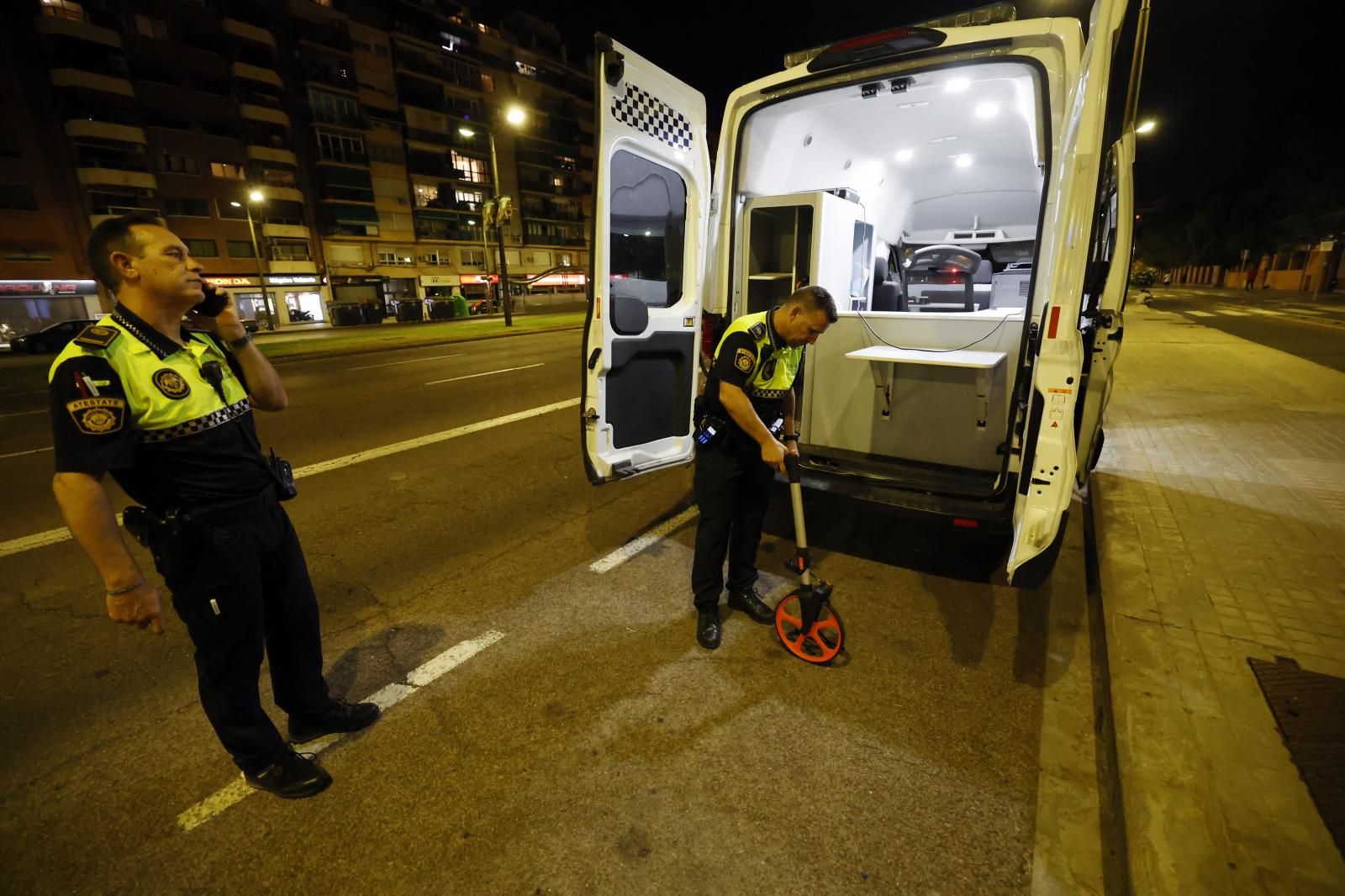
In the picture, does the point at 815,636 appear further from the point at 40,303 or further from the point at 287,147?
the point at 287,147

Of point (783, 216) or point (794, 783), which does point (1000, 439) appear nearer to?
point (783, 216)

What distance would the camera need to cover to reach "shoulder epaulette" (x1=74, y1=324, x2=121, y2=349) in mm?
1646

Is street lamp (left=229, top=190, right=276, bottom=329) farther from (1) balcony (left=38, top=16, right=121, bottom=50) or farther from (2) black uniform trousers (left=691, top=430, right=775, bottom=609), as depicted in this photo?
(2) black uniform trousers (left=691, top=430, right=775, bottom=609)

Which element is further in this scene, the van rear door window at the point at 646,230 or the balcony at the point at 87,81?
the balcony at the point at 87,81

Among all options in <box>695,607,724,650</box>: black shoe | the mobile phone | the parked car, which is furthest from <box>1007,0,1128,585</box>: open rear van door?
the parked car

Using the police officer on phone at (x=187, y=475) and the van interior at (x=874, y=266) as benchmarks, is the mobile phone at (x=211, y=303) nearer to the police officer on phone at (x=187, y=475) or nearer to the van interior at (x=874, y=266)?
the police officer on phone at (x=187, y=475)

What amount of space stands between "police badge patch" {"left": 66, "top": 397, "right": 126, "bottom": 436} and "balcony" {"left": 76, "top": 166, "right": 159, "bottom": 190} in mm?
40192

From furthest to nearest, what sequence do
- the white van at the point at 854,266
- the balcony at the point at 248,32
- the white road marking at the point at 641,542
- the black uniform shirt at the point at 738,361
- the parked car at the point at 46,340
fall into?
the balcony at the point at 248,32 < the parked car at the point at 46,340 < the white road marking at the point at 641,542 < the black uniform shirt at the point at 738,361 < the white van at the point at 854,266

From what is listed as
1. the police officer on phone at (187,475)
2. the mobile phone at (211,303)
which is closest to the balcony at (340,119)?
the mobile phone at (211,303)

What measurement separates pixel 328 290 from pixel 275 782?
140ft

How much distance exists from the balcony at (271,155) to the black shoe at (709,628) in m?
43.4

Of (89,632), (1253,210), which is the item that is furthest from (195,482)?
(1253,210)

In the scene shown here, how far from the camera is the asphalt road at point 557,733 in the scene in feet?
6.06

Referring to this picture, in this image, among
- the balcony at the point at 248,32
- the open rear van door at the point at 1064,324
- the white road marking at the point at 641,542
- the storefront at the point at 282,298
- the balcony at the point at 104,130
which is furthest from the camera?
the storefront at the point at 282,298
